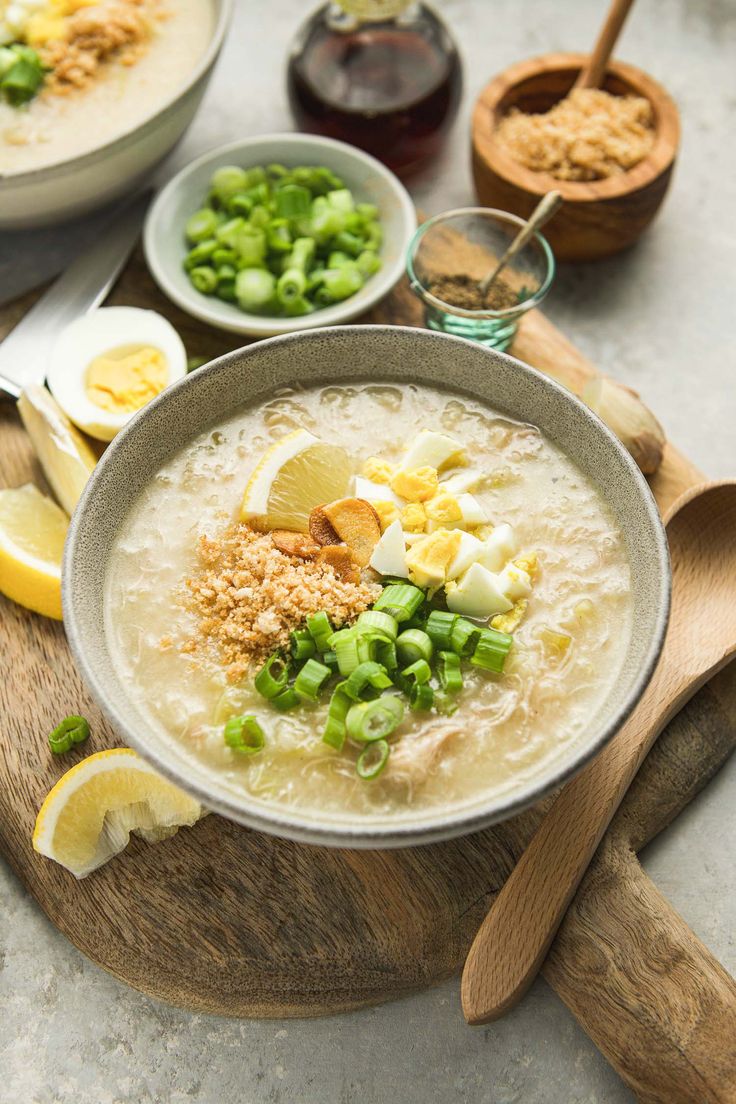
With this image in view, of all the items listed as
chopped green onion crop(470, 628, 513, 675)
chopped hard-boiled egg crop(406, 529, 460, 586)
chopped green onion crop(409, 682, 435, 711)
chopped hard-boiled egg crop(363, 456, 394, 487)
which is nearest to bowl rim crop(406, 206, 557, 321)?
chopped hard-boiled egg crop(363, 456, 394, 487)

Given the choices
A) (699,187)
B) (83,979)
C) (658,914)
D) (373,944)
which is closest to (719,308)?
(699,187)

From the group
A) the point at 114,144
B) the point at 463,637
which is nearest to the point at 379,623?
the point at 463,637

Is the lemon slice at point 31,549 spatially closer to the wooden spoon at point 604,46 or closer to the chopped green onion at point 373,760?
the chopped green onion at point 373,760

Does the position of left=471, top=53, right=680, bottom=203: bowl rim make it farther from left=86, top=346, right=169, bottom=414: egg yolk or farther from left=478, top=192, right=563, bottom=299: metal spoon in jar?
left=86, top=346, right=169, bottom=414: egg yolk

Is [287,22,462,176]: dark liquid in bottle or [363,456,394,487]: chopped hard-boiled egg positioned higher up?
[287,22,462,176]: dark liquid in bottle

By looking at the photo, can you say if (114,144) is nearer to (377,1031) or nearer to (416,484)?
(416,484)

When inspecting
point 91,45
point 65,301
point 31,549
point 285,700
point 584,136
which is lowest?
→ point 31,549
